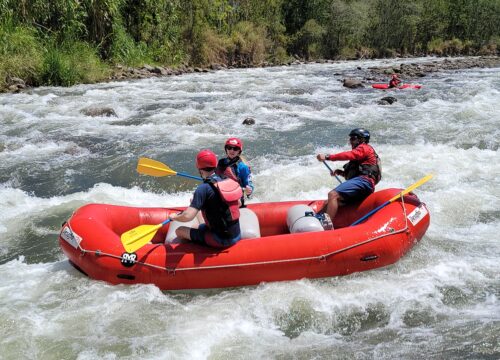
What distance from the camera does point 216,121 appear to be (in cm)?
989

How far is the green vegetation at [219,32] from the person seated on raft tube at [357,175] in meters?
10.5

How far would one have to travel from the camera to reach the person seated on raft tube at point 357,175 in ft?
15.5

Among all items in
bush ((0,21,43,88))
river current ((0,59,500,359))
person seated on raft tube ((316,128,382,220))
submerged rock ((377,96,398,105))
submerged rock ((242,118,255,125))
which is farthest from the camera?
bush ((0,21,43,88))

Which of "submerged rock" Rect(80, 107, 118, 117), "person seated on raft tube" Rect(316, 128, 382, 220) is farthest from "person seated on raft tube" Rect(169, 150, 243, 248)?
"submerged rock" Rect(80, 107, 118, 117)

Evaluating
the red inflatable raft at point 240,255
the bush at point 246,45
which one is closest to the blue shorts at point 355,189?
the red inflatable raft at point 240,255

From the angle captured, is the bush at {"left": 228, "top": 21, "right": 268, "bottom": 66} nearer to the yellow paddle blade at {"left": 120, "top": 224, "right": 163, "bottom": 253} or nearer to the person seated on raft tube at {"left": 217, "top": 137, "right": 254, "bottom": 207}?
the person seated on raft tube at {"left": 217, "top": 137, "right": 254, "bottom": 207}

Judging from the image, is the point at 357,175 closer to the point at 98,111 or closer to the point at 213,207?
the point at 213,207

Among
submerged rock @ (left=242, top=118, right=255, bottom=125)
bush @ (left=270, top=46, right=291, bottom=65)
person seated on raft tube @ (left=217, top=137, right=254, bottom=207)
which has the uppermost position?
person seated on raft tube @ (left=217, top=137, right=254, bottom=207)

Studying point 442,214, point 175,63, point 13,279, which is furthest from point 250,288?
→ point 175,63

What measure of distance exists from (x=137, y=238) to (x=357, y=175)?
2.33 metres

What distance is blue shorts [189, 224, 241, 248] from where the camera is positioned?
3.84m

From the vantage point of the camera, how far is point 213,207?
377 centimetres

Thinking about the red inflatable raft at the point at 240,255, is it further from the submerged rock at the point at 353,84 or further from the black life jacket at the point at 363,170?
the submerged rock at the point at 353,84

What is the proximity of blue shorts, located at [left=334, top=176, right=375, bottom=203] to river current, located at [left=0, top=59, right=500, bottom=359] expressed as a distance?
0.76 metres
